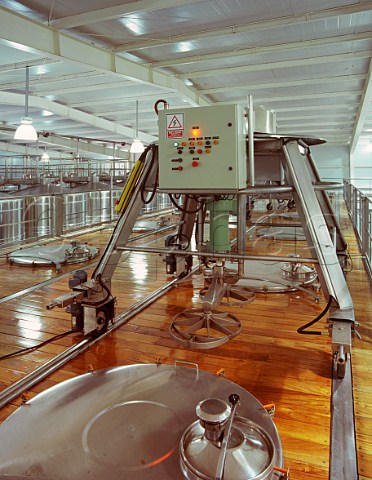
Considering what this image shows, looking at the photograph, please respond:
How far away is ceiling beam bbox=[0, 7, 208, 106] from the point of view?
3861mm

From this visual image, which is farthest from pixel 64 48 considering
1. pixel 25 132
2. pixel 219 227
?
pixel 219 227

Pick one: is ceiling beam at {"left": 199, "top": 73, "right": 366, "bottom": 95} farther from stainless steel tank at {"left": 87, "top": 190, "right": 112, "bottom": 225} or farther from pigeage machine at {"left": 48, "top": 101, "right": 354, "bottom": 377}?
pigeage machine at {"left": 48, "top": 101, "right": 354, "bottom": 377}

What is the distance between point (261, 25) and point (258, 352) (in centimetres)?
371

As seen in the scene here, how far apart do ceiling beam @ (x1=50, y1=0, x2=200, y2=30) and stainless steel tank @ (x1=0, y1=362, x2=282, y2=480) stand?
340cm

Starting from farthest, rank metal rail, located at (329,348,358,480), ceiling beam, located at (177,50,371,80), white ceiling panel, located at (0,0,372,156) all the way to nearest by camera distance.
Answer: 1. ceiling beam, located at (177,50,371,80)
2. white ceiling panel, located at (0,0,372,156)
3. metal rail, located at (329,348,358,480)

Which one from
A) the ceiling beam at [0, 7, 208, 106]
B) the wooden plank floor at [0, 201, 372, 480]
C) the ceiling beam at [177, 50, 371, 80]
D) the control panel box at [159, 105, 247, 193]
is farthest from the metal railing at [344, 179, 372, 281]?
the ceiling beam at [0, 7, 208, 106]

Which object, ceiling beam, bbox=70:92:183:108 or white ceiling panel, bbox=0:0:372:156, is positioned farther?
ceiling beam, bbox=70:92:183:108

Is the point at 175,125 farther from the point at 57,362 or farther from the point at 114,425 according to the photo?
the point at 114,425

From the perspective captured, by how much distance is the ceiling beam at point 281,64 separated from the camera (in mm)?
5649

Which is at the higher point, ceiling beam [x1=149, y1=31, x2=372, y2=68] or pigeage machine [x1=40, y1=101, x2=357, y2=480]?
ceiling beam [x1=149, y1=31, x2=372, y2=68]

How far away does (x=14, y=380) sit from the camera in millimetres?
1999

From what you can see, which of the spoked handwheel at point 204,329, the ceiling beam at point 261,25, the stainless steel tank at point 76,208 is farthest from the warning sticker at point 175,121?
the stainless steel tank at point 76,208

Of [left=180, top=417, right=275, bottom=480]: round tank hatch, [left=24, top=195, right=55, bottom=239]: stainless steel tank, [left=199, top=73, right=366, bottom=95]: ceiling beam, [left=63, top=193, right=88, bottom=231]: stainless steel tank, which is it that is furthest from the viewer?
[left=63, top=193, right=88, bottom=231]: stainless steel tank

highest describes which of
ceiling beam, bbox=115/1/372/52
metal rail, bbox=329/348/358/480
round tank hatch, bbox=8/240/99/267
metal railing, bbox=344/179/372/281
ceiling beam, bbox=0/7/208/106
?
ceiling beam, bbox=115/1/372/52
